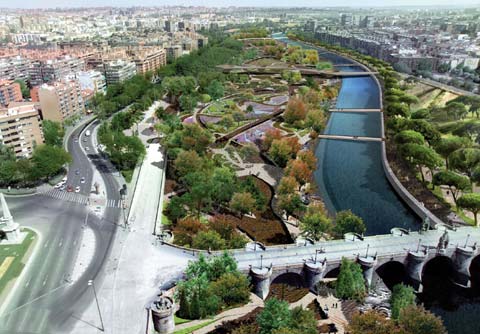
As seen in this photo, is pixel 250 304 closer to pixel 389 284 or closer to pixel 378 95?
pixel 389 284

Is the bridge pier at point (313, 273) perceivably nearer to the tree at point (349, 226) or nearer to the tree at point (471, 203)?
the tree at point (349, 226)

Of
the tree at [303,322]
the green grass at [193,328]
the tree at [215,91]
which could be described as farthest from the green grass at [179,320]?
the tree at [215,91]

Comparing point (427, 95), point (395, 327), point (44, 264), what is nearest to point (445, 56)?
point (427, 95)

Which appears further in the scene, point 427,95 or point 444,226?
point 427,95

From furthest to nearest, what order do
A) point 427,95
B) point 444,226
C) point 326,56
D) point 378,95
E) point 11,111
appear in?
point 326,56 → point 378,95 → point 427,95 → point 11,111 → point 444,226

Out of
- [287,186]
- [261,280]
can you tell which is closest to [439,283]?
[261,280]

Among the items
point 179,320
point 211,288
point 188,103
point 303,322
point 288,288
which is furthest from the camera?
point 188,103

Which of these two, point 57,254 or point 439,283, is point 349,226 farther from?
point 57,254
